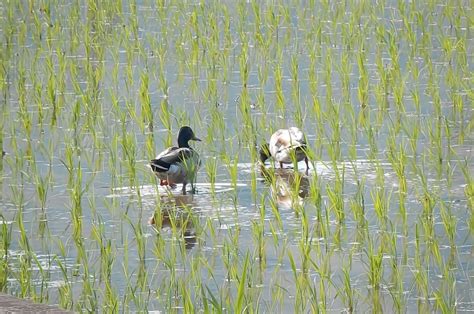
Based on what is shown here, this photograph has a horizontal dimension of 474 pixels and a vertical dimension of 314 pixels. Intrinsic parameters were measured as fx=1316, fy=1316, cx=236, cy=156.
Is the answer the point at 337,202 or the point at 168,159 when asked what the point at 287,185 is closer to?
the point at 168,159

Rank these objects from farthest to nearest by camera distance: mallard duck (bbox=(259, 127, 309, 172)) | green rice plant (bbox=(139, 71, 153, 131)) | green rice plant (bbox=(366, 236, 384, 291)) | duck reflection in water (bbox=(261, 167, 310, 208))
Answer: green rice plant (bbox=(139, 71, 153, 131))
mallard duck (bbox=(259, 127, 309, 172))
duck reflection in water (bbox=(261, 167, 310, 208))
green rice plant (bbox=(366, 236, 384, 291))

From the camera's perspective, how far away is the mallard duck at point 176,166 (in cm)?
639

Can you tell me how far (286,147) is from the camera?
681 centimetres

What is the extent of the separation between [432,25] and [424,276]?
689cm

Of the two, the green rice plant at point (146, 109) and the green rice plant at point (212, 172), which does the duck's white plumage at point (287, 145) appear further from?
the green rice plant at point (146, 109)

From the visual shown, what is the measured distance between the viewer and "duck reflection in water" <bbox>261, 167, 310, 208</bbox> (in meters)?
6.07

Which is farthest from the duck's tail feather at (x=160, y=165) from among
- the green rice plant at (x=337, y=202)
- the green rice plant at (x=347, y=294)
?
the green rice plant at (x=347, y=294)

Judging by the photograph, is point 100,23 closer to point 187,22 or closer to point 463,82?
point 187,22

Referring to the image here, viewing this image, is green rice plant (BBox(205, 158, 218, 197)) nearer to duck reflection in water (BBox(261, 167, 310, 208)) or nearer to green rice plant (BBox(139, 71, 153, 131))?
duck reflection in water (BBox(261, 167, 310, 208))

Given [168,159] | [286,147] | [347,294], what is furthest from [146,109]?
[347,294]

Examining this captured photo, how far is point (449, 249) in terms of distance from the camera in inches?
206

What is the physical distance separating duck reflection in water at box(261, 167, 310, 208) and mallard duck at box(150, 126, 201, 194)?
0.40 m

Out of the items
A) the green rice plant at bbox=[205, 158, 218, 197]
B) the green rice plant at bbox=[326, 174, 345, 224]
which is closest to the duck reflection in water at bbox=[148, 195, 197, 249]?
the green rice plant at bbox=[205, 158, 218, 197]

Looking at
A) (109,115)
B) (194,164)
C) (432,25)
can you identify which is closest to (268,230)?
(194,164)
